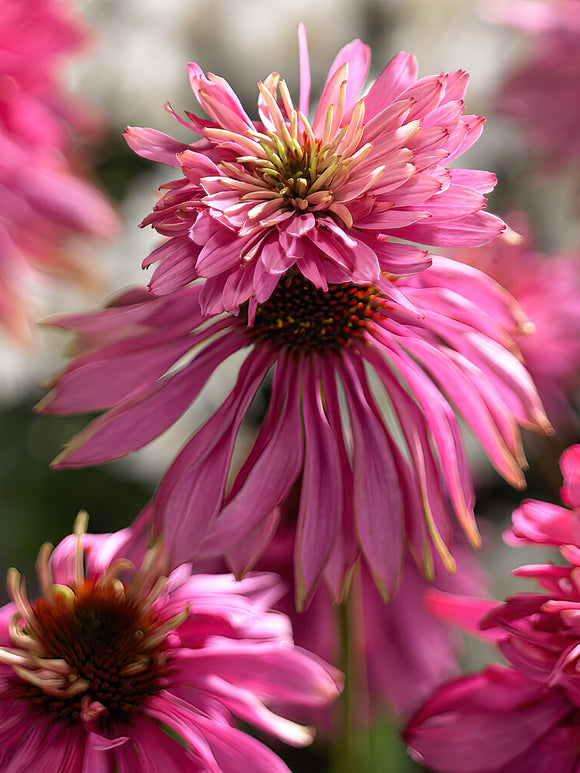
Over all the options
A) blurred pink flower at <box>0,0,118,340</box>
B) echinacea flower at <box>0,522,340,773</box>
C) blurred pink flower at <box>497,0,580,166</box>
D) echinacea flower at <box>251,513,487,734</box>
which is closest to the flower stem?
echinacea flower at <box>0,522,340,773</box>

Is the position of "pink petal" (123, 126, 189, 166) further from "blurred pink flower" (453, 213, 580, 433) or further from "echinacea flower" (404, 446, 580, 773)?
"blurred pink flower" (453, 213, 580, 433)

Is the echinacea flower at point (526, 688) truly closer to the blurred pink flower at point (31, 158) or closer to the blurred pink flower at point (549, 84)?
the blurred pink flower at point (31, 158)

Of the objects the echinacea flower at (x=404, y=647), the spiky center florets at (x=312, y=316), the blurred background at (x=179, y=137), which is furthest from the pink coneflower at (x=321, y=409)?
the blurred background at (x=179, y=137)

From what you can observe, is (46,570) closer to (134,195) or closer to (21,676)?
(21,676)

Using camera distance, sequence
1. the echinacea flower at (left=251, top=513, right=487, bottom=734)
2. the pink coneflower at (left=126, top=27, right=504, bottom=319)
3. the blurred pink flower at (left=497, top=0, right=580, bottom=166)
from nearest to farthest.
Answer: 1. the pink coneflower at (left=126, top=27, right=504, bottom=319)
2. the echinacea flower at (left=251, top=513, right=487, bottom=734)
3. the blurred pink flower at (left=497, top=0, right=580, bottom=166)

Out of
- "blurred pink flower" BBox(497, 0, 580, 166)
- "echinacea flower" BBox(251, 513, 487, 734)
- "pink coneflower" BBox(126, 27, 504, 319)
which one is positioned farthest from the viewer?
"blurred pink flower" BBox(497, 0, 580, 166)

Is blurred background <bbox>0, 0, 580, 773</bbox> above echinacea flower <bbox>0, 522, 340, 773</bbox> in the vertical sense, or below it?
above

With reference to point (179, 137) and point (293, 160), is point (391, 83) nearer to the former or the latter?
point (293, 160)
